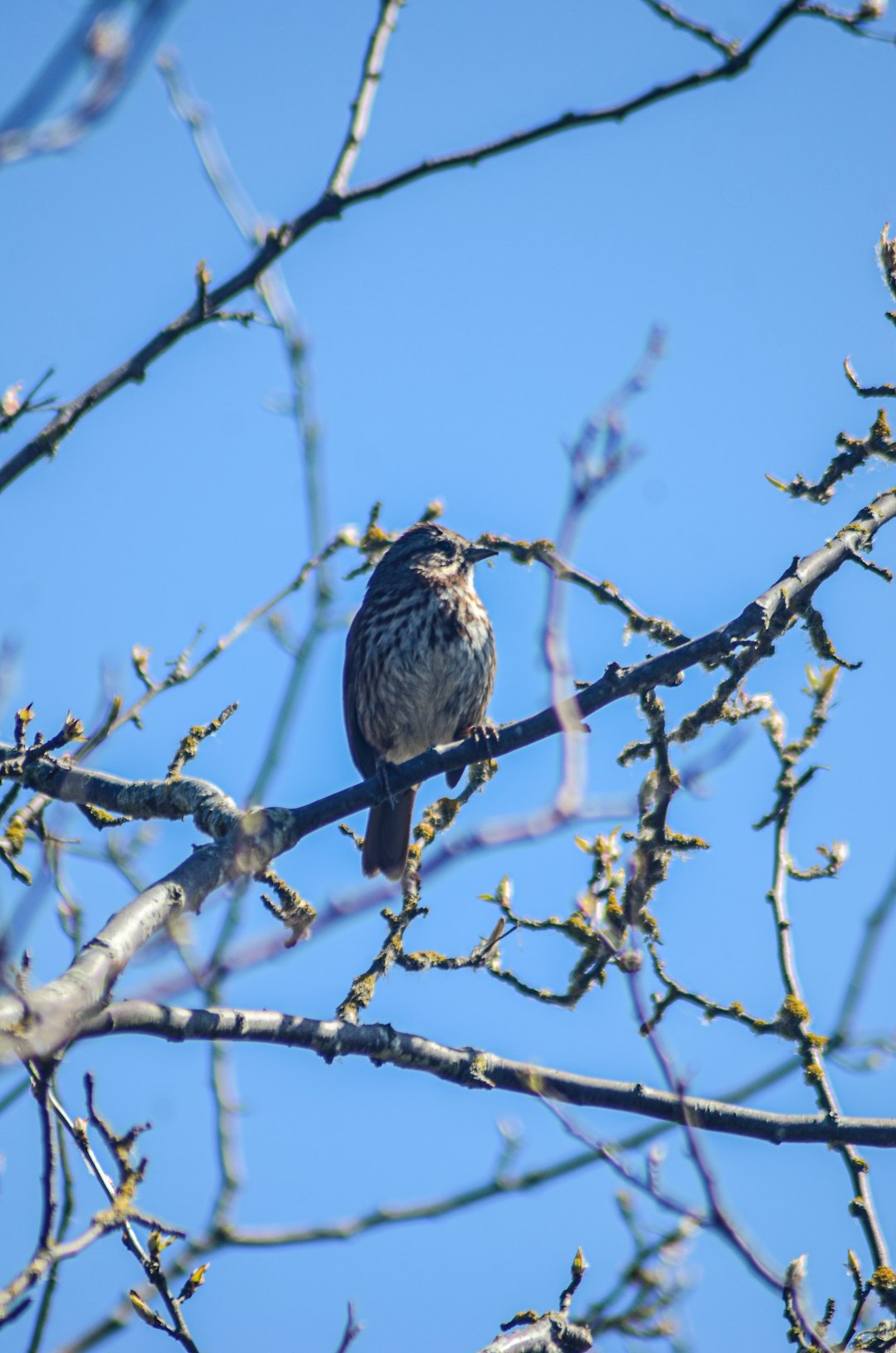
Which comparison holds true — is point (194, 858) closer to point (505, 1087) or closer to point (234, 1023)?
point (234, 1023)

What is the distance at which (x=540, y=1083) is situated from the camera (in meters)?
3.13

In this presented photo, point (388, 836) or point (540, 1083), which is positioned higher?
point (388, 836)

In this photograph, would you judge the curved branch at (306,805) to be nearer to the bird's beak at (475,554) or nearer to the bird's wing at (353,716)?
the bird's beak at (475,554)

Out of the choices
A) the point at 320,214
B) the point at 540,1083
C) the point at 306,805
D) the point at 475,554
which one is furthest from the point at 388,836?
the point at 320,214

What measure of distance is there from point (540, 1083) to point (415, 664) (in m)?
3.31

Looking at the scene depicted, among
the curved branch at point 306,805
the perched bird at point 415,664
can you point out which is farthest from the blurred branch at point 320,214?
the perched bird at point 415,664

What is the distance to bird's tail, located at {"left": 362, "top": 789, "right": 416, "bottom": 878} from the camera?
6.39 m

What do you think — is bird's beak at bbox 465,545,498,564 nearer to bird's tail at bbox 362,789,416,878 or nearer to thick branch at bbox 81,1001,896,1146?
bird's tail at bbox 362,789,416,878

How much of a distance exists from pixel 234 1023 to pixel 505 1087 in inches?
28.0

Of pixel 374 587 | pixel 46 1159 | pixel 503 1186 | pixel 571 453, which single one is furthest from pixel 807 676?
pixel 374 587

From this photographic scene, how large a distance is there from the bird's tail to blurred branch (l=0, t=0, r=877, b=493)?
13.2 feet

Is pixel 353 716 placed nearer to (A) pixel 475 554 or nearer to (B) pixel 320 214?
(A) pixel 475 554

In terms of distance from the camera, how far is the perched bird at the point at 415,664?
6266 millimetres

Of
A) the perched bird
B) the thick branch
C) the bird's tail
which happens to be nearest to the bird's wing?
the perched bird
